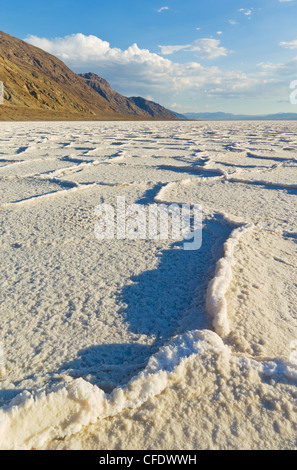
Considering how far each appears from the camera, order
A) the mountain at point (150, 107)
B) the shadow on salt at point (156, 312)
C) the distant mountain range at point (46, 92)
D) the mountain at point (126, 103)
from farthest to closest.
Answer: the mountain at point (150, 107), the mountain at point (126, 103), the distant mountain range at point (46, 92), the shadow on salt at point (156, 312)

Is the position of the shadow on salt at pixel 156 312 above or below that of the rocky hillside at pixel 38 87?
below

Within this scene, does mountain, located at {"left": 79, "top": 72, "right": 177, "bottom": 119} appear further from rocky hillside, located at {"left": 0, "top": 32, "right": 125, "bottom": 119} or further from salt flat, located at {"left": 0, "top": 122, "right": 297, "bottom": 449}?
salt flat, located at {"left": 0, "top": 122, "right": 297, "bottom": 449}

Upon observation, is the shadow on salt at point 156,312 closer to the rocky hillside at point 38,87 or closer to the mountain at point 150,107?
the rocky hillside at point 38,87

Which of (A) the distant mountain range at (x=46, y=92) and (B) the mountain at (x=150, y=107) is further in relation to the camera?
(B) the mountain at (x=150, y=107)

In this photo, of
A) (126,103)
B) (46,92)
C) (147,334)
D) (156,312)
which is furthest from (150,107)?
(147,334)

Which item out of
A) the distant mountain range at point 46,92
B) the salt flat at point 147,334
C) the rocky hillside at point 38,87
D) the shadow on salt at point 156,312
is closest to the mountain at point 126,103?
the distant mountain range at point 46,92

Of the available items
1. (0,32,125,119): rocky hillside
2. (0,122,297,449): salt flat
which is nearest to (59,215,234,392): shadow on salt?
(0,122,297,449): salt flat

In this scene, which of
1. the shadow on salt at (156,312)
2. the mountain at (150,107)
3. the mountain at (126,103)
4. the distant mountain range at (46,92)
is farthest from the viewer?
the mountain at (150,107)
